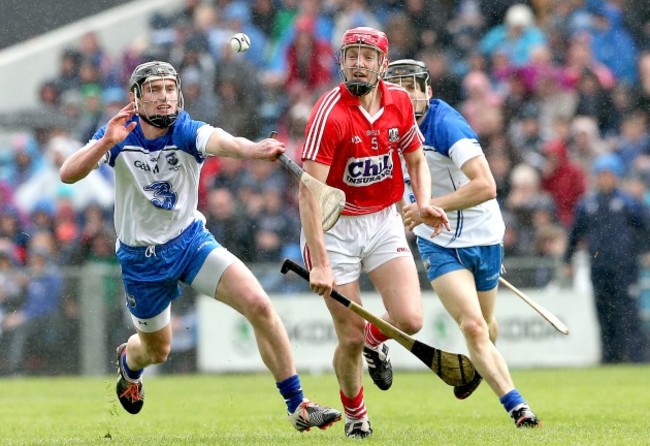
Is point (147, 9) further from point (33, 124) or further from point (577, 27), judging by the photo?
point (577, 27)

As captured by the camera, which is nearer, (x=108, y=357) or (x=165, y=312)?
(x=165, y=312)

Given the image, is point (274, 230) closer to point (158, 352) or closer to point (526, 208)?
point (526, 208)

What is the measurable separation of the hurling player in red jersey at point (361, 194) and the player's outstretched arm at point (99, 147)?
1.00 meters

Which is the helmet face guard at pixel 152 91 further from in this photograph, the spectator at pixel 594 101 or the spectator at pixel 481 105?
the spectator at pixel 594 101

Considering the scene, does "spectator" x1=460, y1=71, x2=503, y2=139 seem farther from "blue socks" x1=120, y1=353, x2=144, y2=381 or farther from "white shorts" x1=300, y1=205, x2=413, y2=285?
"white shorts" x1=300, y1=205, x2=413, y2=285

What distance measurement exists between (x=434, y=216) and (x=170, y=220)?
158 centimetres

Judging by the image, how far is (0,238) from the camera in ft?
51.2

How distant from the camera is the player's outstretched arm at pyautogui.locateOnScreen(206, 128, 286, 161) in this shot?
6914 millimetres

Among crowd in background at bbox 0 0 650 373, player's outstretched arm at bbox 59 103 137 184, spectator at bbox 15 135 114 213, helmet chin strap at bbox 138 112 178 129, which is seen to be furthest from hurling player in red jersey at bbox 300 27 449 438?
spectator at bbox 15 135 114 213

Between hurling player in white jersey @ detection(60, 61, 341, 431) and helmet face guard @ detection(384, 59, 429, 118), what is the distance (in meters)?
1.46

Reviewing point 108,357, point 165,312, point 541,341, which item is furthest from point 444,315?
point 165,312

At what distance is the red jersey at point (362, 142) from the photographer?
7.64m

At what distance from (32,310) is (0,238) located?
1.22m

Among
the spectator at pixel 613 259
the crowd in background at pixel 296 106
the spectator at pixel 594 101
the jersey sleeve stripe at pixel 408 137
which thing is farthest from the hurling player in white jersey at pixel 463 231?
the spectator at pixel 594 101
